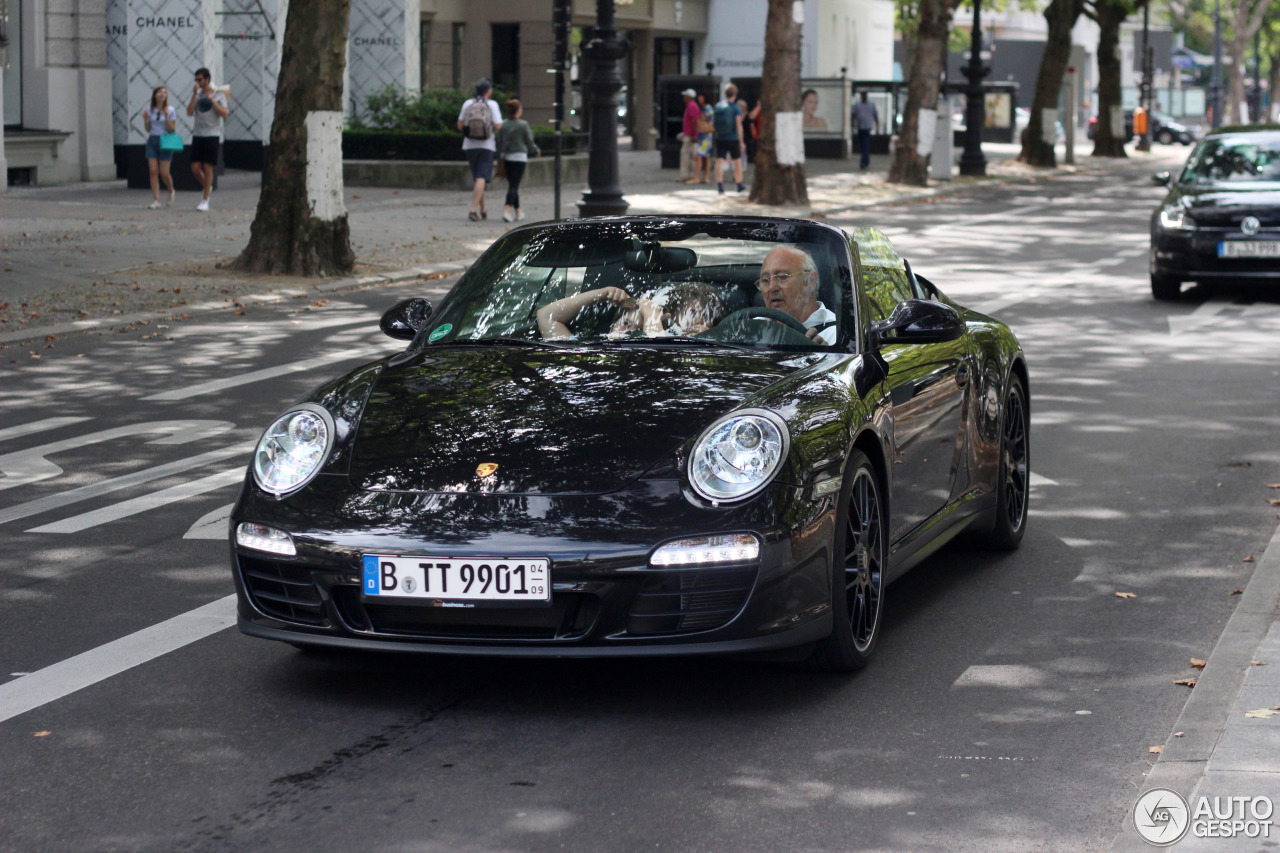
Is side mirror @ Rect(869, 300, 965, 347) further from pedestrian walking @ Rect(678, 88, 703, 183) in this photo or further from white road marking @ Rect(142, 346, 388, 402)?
pedestrian walking @ Rect(678, 88, 703, 183)

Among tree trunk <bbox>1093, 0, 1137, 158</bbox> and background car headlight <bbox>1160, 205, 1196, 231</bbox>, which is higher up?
tree trunk <bbox>1093, 0, 1137, 158</bbox>

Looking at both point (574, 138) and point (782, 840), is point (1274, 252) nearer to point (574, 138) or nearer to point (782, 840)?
point (782, 840)

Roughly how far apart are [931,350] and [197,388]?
21.1ft

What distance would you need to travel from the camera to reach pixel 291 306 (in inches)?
651

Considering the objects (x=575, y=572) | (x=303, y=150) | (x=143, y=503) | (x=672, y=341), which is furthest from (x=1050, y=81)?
(x=575, y=572)

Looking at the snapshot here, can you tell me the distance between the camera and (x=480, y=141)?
25359 millimetres

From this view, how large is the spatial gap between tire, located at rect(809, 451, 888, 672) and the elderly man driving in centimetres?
62

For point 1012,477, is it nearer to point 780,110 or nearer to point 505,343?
point 505,343

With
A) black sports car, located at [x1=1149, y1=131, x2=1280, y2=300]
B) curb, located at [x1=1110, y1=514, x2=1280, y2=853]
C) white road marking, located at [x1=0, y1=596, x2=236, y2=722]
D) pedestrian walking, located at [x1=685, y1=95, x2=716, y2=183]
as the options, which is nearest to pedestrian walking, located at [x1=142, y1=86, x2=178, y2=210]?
pedestrian walking, located at [x1=685, y1=95, x2=716, y2=183]

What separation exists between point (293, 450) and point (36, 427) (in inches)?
213

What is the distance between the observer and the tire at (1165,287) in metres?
17.0

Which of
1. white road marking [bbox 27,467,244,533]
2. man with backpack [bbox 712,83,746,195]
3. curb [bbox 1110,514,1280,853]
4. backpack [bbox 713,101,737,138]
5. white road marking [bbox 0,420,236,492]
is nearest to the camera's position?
curb [bbox 1110,514,1280,853]

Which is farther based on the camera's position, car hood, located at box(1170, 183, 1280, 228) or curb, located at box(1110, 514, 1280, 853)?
car hood, located at box(1170, 183, 1280, 228)

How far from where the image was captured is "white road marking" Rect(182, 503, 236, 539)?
743cm
